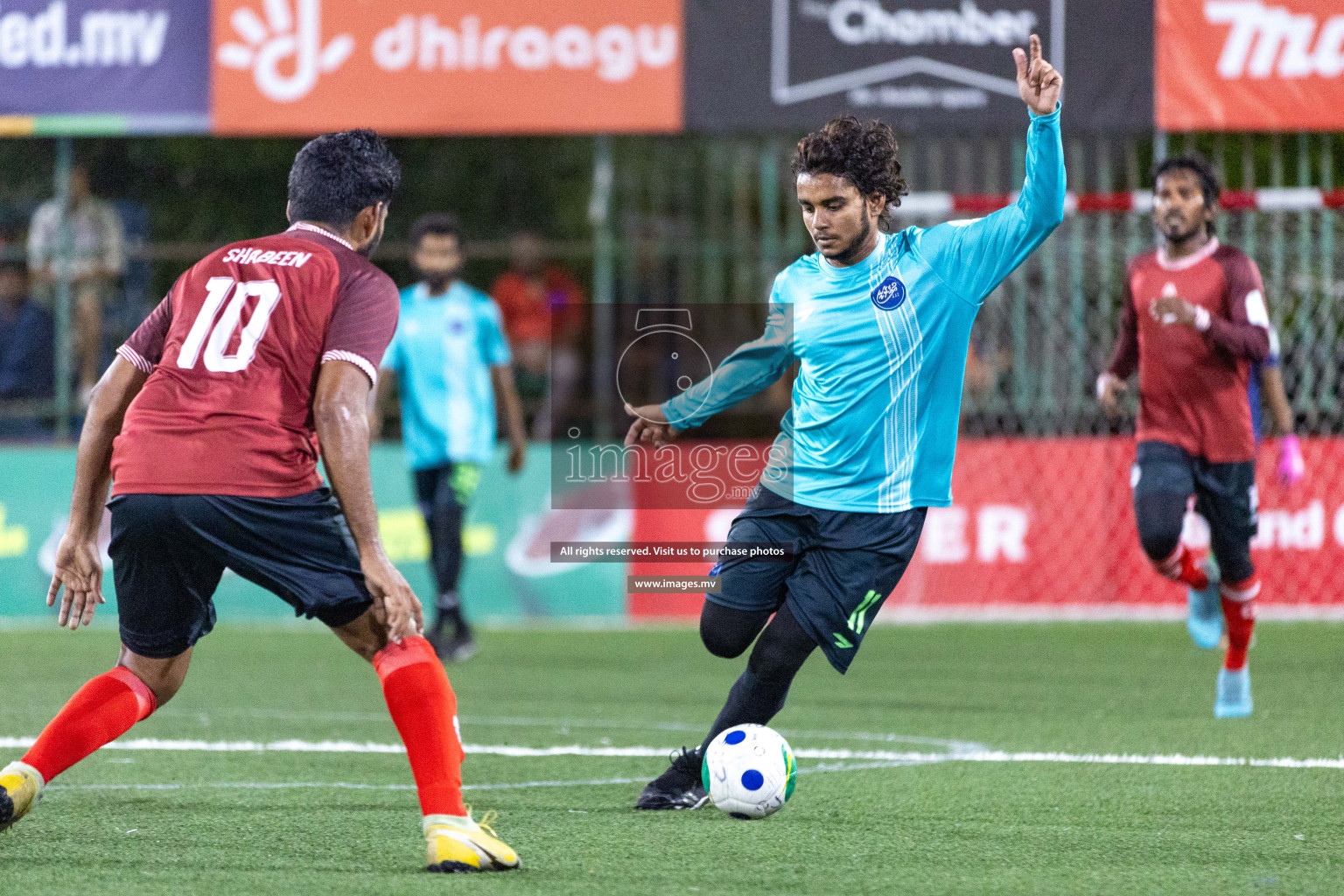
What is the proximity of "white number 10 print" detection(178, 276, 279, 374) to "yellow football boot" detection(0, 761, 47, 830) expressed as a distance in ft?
3.58

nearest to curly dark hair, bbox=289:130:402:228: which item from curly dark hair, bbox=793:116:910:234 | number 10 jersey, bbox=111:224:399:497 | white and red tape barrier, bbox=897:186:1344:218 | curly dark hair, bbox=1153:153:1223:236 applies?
number 10 jersey, bbox=111:224:399:497

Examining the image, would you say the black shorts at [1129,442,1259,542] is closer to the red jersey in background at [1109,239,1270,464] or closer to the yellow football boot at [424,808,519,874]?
the red jersey in background at [1109,239,1270,464]

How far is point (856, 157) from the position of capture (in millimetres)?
5055

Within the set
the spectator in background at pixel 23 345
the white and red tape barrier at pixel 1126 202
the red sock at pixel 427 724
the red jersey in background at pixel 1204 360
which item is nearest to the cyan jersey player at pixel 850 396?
the red sock at pixel 427 724

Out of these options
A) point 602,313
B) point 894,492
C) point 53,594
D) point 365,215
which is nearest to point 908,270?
point 894,492

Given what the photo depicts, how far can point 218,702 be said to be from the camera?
7.96 meters

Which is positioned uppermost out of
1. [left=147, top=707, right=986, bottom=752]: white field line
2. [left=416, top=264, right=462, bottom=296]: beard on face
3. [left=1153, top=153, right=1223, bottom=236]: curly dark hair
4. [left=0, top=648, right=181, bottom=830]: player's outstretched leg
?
[left=1153, top=153, right=1223, bottom=236]: curly dark hair

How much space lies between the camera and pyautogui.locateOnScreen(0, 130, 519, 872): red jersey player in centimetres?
429

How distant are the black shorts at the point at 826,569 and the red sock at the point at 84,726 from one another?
64.2 inches

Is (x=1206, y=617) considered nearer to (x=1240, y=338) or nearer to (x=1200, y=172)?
(x=1240, y=338)

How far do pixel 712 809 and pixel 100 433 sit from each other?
Answer: 80.3 inches

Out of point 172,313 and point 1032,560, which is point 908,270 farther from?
point 1032,560

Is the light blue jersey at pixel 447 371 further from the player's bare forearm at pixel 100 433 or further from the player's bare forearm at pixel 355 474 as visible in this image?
the player's bare forearm at pixel 355 474

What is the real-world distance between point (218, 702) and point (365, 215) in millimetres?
3971
